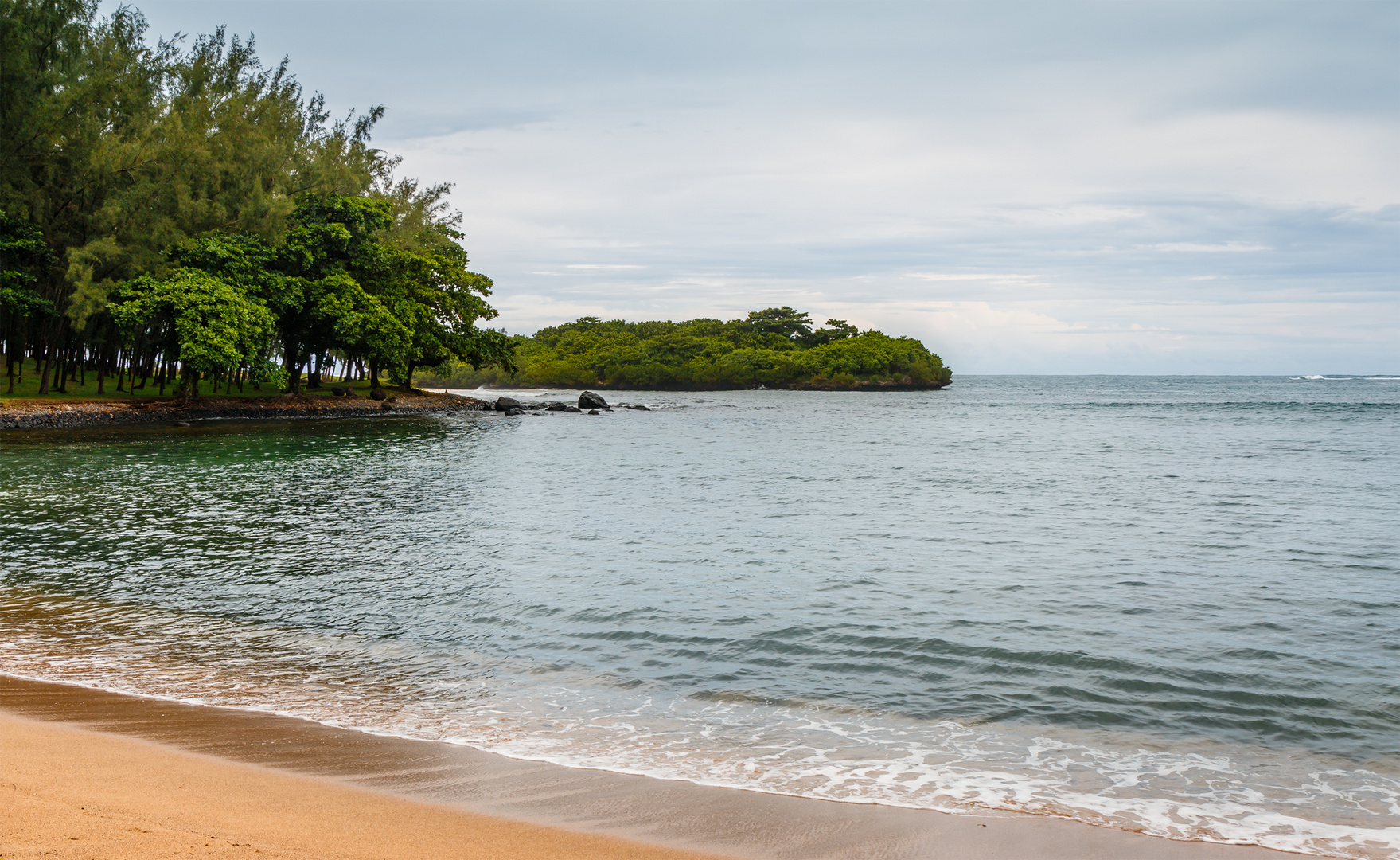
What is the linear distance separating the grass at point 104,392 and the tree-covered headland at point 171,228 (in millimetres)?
550

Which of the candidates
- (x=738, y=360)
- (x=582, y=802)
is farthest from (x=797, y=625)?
(x=738, y=360)

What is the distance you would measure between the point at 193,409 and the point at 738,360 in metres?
109

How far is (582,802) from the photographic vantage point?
17.6ft

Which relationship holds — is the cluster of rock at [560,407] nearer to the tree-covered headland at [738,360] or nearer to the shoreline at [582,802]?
the shoreline at [582,802]

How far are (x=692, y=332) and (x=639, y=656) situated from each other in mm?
160494

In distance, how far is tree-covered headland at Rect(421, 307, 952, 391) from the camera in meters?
148

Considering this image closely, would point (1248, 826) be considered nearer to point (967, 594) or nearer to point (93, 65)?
point (967, 594)

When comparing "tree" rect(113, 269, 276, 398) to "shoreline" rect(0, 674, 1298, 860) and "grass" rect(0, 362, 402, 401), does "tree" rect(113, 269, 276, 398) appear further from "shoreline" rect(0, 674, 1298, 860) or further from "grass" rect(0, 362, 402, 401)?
"shoreline" rect(0, 674, 1298, 860)

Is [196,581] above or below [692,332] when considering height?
below

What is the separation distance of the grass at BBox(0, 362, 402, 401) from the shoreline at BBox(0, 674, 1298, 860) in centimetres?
4205

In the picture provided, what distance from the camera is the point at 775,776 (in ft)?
19.4

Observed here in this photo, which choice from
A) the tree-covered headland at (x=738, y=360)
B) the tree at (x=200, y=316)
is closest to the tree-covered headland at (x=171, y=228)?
the tree at (x=200, y=316)

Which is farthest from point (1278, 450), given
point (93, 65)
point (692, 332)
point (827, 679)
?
point (692, 332)

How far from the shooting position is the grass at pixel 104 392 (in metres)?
42.8
